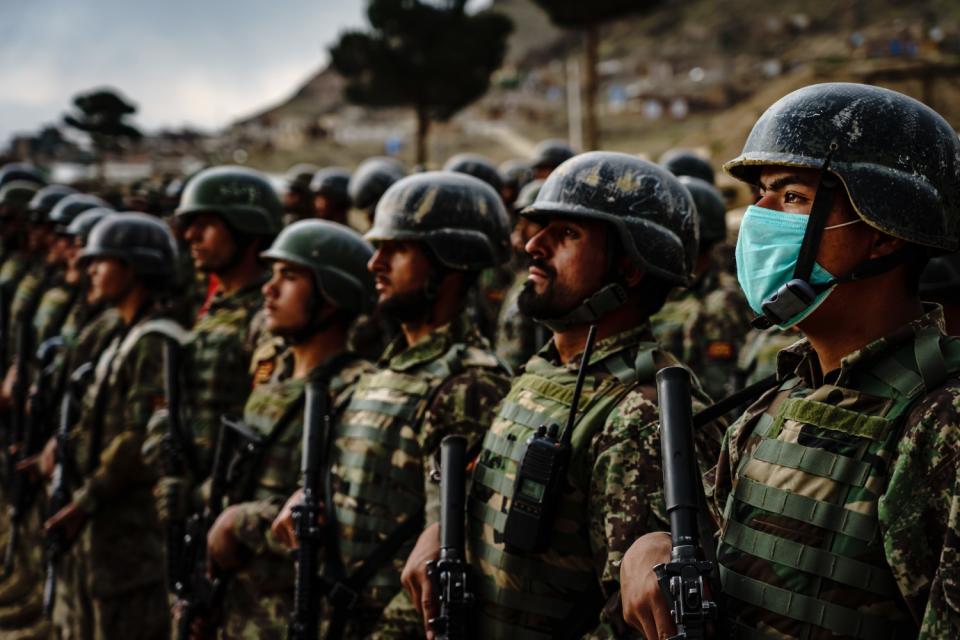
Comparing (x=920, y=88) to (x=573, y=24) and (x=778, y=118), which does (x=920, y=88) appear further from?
(x=778, y=118)

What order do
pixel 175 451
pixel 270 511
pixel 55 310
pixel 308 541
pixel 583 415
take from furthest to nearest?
1. pixel 55 310
2. pixel 175 451
3. pixel 270 511
4. pixel 308 541
5. pixel 583 415

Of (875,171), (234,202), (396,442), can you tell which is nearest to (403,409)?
(396,442)

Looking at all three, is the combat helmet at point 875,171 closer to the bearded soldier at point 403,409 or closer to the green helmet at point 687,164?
the bearded soldier at point 403,409

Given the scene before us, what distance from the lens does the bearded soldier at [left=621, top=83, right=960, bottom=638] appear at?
79.0 inches

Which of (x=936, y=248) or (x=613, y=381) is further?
(x=613, y=381)

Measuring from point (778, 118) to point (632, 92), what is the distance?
78.3 m

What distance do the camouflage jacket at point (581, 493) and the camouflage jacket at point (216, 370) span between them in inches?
111

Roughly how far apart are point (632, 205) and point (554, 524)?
3.76ft

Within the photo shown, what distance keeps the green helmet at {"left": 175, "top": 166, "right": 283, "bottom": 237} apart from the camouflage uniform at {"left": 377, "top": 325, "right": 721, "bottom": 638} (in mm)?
3787

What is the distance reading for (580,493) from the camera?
3027 millimetres

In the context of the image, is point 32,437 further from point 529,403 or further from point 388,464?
point 529,403

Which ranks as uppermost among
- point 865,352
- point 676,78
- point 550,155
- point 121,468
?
point 676,78

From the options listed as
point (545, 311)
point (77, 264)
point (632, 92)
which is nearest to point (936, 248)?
point (545, 311)

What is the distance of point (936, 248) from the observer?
2227 millimetres
